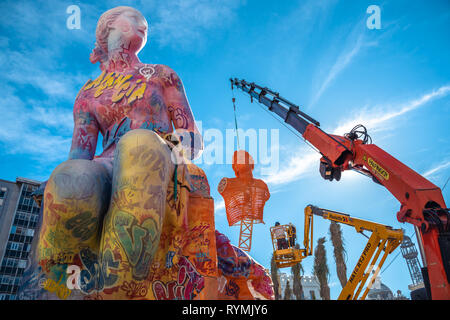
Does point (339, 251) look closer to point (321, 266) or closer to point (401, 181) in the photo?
point (321, 266)

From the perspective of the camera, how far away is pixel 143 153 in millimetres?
1968

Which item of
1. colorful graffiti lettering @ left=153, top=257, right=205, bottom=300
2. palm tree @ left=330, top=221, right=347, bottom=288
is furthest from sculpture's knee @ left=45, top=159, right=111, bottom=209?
palm tree @ left=330, top=221, right=347, bottom=288

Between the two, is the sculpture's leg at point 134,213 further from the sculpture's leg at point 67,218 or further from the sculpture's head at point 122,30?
the sculpture's head at point 122,30

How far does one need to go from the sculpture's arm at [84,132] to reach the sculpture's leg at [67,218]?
0.88 metres

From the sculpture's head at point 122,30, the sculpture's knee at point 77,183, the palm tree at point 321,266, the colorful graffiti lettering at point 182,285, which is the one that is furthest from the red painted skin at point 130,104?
the palm tree at point 321,266

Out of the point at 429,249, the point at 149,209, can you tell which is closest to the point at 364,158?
the point at 429,249

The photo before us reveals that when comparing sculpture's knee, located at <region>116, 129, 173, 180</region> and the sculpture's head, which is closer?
sculpture's knee, located at <region>116, 129, 173, 180</region>

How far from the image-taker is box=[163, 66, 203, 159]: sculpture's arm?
2672 mm

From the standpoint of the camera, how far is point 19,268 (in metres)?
39.5

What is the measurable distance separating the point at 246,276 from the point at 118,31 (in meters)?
2.53

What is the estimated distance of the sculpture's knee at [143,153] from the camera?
6.42 feet

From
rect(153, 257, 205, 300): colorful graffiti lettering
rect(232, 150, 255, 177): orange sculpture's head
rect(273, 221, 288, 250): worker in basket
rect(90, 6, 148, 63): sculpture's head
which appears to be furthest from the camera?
rect(273, 221, 288, 250): worker in basket

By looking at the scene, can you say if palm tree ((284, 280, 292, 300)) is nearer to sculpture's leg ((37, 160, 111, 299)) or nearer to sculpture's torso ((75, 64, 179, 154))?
sculpture's torso ((75, 64, 179, 154))

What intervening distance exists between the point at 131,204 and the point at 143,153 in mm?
306
